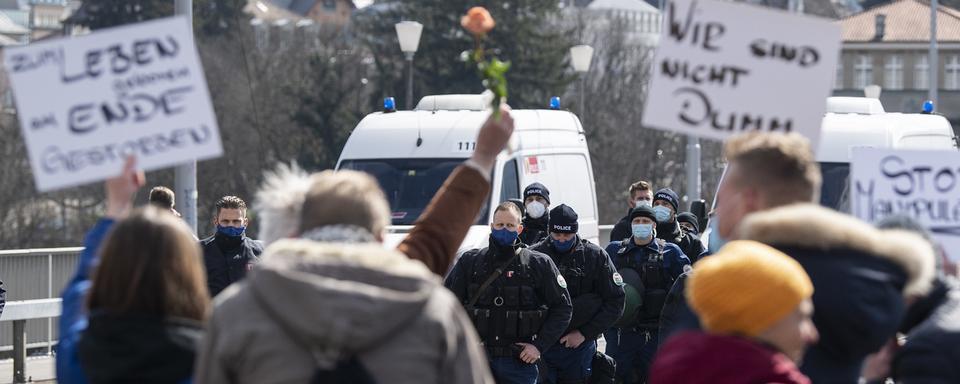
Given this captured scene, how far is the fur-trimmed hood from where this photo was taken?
471 centimetres

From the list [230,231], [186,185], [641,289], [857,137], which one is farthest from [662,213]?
[186,185]

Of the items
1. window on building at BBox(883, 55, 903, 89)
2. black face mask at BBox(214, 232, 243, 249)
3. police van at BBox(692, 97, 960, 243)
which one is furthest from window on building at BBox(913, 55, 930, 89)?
black face mask at BBox(214, 232, 243, 249)

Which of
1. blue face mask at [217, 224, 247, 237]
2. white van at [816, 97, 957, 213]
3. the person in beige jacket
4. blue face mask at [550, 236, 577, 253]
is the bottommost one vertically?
blue face mask at [550, 236, 577, 253]

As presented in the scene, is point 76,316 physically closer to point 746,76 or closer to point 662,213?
point 746,76

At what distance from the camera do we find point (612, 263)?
12047 millimetres

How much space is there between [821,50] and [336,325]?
7.72 ft

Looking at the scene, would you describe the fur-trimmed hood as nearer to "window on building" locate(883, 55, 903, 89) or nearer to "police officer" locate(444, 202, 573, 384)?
"police officer" locate(444, 202, 573, 384)

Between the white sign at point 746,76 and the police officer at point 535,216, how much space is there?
764 centimetres

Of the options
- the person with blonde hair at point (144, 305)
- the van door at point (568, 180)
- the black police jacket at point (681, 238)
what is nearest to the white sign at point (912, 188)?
the person with blonde hair at point (144, 305)

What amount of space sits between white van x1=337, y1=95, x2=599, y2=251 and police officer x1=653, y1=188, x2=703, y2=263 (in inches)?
82.6

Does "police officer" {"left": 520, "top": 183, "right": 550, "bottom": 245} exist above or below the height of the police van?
below

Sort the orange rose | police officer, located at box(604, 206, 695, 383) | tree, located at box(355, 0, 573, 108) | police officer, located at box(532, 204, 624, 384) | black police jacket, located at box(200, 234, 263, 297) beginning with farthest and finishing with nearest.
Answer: tree, located at box(355, 0, 573, 108) → police officer, located at box(604, 206, 695, 383) → police officer, located at box(532, 204, 624, 384) → black police jacket, located at box(200, 234, 263, 297) → the orange rose

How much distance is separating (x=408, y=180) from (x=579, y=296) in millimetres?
4921

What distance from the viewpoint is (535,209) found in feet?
44.2
